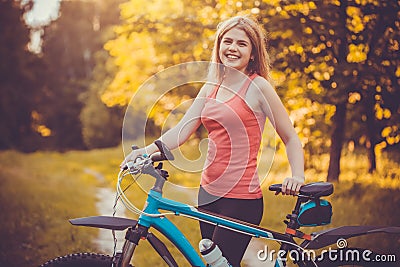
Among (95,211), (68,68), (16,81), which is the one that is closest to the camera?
(95,211)

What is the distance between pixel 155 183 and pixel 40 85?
50.9 feet

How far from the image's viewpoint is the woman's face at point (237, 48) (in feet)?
8.41

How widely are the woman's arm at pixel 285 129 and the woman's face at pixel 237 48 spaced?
121mm

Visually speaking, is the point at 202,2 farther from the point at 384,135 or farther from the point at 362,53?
the point at 384,135

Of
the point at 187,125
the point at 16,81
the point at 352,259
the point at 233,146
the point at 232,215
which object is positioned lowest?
the point at 352,259

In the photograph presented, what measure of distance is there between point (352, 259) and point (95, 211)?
468cm

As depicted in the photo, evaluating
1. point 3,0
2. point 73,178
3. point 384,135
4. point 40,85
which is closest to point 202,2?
point 384,135

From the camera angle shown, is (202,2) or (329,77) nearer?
(329,77)

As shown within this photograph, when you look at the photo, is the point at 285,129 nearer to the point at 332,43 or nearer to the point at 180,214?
the point at 180,214

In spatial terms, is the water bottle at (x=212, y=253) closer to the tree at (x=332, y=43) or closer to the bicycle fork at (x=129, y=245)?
the bicycle fork at (x=129, y=245)

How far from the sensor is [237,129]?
2453 millimetres

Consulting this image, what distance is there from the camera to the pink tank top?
2455 millimetres

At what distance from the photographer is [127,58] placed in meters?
9.75

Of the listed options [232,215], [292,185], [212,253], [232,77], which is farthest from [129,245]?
[232,77]
